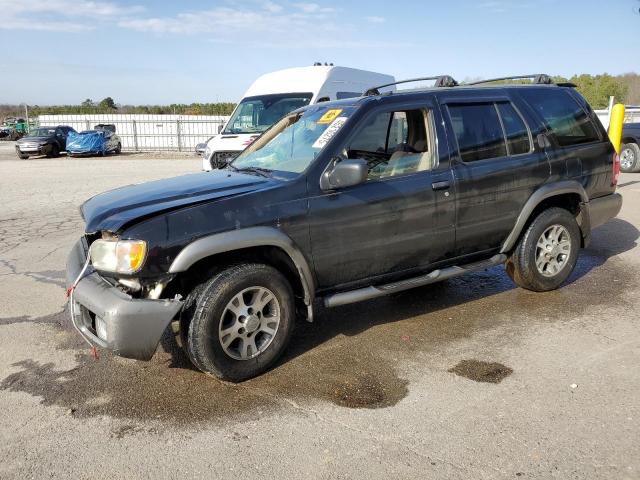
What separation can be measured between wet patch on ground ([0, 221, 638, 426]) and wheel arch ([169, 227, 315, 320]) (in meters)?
0.53

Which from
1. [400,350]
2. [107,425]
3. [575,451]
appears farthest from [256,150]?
[575,451]

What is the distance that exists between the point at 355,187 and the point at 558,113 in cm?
254

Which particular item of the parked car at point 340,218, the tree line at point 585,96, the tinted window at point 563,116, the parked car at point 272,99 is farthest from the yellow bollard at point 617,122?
the tree line at point 585,96

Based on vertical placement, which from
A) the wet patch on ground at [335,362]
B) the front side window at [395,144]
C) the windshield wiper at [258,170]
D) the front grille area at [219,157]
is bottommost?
the wet patch on ground at [335,362]

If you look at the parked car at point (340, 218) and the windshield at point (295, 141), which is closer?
the parked car at point (340, 218)

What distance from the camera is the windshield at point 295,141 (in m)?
4.18

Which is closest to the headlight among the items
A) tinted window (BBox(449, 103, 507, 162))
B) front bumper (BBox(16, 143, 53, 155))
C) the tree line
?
tinted window (BBox(449, 103, 507, 162))

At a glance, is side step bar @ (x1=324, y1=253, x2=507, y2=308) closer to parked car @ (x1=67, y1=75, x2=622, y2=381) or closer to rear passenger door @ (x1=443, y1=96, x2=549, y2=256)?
parked car @ (x1=67, y1=75, x2=622, y2=381)

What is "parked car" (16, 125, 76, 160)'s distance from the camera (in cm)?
2458

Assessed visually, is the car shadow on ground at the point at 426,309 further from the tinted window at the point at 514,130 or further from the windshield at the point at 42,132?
the windshield at the point at 42,132

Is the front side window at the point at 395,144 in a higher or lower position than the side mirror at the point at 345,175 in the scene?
higher

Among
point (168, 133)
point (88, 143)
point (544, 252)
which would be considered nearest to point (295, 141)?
point (544, 252)

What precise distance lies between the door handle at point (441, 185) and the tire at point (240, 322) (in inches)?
56.4

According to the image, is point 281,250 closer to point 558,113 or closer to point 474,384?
point 474,384
